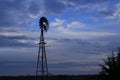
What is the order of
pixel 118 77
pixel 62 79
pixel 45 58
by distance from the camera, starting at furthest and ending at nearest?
1. pixel 62 79
2. pixel 45 58
3. pixel 118 77

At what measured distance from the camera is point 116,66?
4166cm

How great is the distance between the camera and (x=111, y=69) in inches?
1647

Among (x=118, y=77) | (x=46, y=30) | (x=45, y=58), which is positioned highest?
(x=46, y=30)

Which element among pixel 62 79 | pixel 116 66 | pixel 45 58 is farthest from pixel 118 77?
pixel 62 79

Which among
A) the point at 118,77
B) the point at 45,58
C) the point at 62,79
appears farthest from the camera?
the point at 62,79

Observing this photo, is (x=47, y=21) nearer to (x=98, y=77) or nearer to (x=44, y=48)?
(x=44, y=48)

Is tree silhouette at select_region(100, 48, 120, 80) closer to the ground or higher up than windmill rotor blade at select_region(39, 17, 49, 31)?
closer to the ground

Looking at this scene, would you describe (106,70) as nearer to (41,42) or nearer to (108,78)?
(108,78)

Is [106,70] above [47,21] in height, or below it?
below

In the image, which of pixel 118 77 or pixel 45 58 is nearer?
pixel 118 77

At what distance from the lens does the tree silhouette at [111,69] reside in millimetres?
41375

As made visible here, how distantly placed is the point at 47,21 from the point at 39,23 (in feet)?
3.18

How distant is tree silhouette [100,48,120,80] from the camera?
136 ft

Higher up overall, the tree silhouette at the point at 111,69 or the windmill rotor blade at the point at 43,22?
the windmill rotor blade at the point at 43,22
